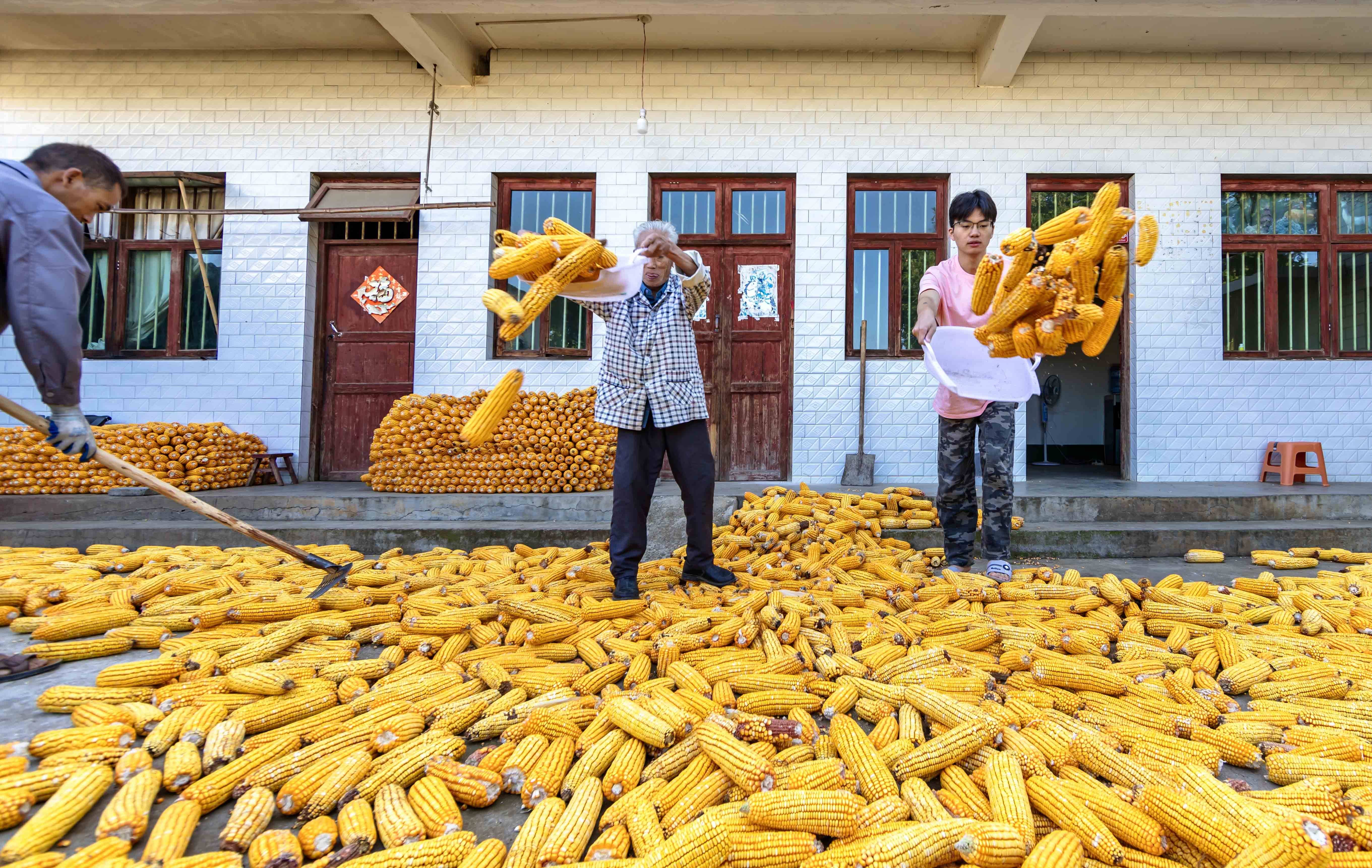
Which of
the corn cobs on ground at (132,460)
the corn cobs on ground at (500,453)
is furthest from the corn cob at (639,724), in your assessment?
the corn cobs on ground at (132,460)

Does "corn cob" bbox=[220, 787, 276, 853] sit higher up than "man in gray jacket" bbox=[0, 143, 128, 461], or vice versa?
"man in gray jacket" bbox=[0, 143, 128, 461]

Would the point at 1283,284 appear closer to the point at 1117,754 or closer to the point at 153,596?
the point at 1117,754

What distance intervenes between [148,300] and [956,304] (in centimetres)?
923

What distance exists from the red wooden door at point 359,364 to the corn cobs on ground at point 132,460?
1.04m

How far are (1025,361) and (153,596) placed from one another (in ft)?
17.0

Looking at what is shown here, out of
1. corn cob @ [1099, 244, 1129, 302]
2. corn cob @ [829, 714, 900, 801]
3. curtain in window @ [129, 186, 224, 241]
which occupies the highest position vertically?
curtain in window @ [129, 186, 224, 241]

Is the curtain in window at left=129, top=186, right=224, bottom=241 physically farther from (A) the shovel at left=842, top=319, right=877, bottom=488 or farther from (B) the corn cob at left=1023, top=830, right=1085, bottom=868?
(B) the corn cob at left=1023, top=830, right=1085, bottom=868

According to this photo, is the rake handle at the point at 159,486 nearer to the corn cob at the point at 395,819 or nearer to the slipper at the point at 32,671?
the slipper at the point at 32,671

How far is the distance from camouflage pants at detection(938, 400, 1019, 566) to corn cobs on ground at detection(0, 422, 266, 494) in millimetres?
6924

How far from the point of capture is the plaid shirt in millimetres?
3861

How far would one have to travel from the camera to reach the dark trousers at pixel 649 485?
3881 millimetres

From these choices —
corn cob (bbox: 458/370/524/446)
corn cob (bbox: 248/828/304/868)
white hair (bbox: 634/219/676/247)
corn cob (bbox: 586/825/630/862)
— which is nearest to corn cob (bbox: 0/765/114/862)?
corn cob (bbox: 248/828/304/868)

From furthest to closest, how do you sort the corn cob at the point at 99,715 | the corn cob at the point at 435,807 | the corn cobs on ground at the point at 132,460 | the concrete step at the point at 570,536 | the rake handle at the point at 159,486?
the corn cobs on ground at the point at 132,460 → the concrete step at the point at 570,536 → the rake handle at the point at 159,486 → the corn cob at the point at 99,715 → the corn cob at the point at 435,807

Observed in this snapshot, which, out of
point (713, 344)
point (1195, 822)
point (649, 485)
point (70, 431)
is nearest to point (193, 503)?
point (70, 431)
